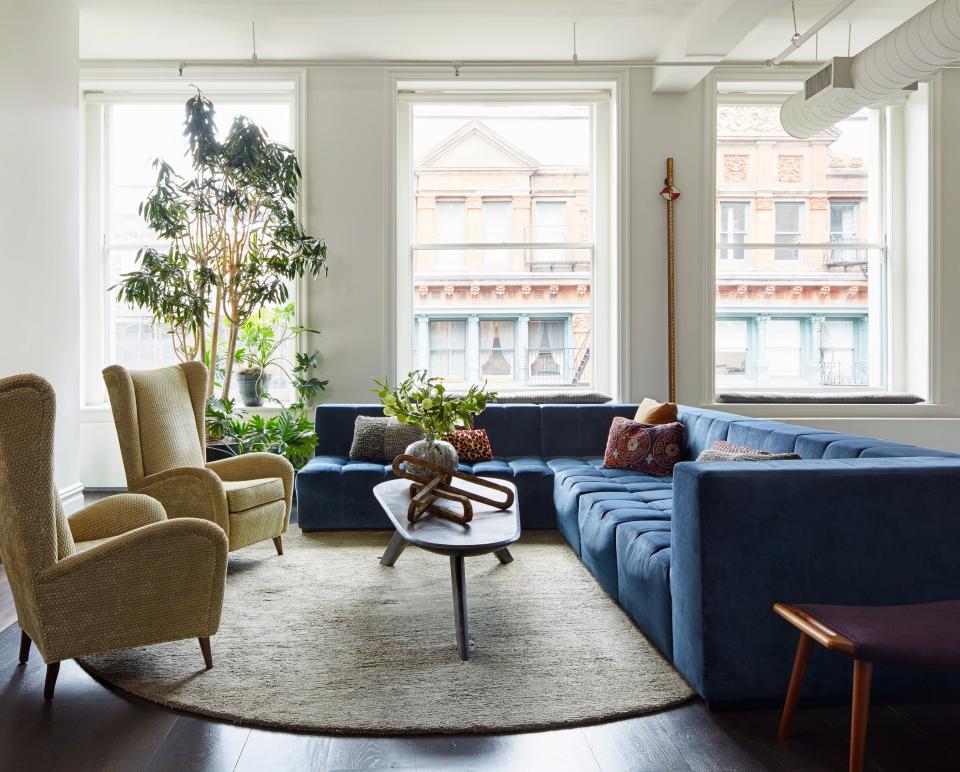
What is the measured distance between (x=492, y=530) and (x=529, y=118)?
169 inches

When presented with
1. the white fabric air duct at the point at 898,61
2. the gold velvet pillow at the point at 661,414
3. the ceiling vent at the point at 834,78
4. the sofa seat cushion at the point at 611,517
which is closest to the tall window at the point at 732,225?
the white fabric air duct at the point at 898,61

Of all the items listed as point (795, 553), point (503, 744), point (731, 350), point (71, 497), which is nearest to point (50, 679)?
point (503, 744)

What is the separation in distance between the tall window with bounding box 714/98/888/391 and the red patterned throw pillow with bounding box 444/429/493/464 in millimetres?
Result: 2257

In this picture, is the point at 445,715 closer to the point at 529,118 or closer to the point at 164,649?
the point at 164,649

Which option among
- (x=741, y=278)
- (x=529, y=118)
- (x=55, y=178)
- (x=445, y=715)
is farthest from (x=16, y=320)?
(x=741, y=278)

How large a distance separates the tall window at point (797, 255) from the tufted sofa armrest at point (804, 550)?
13.1ft

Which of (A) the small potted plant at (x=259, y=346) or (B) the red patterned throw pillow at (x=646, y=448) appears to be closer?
(B) the red patterned throw pillow at (x=646, y=448)

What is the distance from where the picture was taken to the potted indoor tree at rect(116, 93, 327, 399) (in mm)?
5223

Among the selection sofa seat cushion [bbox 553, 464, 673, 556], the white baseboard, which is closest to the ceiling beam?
sofa seat cushion [bbox 553, 464, 673, 556]

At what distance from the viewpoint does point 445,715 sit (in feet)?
7.39

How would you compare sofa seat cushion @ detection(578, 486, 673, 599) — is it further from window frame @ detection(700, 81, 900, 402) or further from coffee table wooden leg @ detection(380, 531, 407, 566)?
window frame @ detection(700, 81, 900, 402)

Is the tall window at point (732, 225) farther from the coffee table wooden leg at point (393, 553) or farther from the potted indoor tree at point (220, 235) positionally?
the coffee table wooden leg at point (393, 553)

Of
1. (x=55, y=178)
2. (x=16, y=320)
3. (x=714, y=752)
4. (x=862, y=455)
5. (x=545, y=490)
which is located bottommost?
(x=714, y=752)

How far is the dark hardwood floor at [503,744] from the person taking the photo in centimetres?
200
